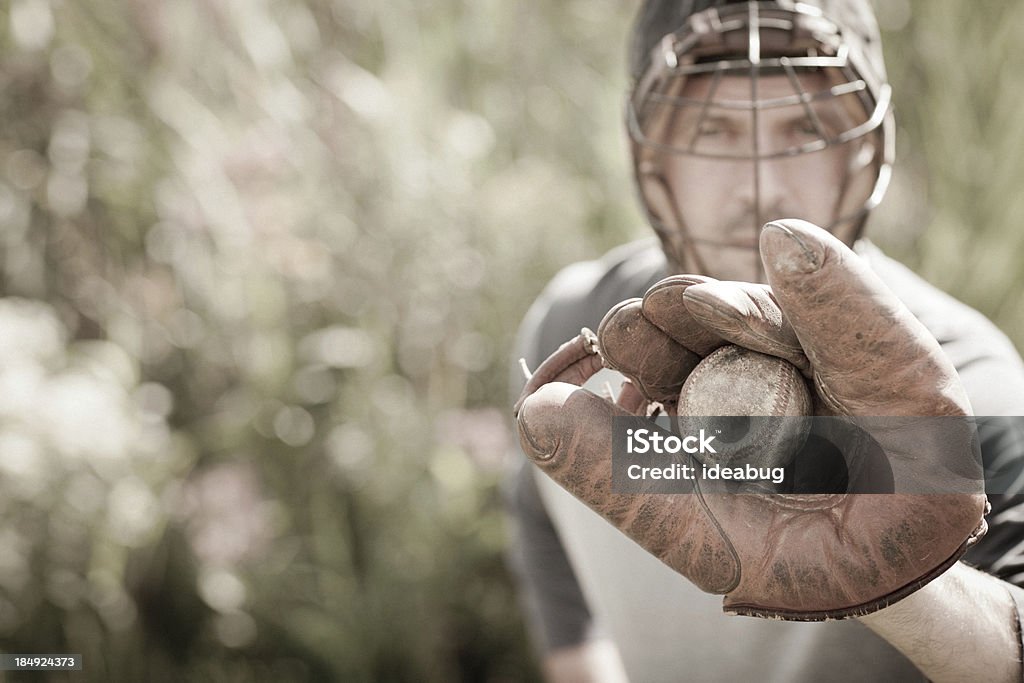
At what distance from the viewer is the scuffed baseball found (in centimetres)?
66

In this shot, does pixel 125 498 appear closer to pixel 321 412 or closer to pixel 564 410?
pixel 321 412

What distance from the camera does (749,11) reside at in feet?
3.56

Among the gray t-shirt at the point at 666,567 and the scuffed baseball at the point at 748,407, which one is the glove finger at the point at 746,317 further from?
the gray t-shirt at the point at 666,567

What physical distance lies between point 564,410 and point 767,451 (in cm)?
18

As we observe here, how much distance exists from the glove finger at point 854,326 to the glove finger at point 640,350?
128 millimetres

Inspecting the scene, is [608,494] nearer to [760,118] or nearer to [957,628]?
[957,628]

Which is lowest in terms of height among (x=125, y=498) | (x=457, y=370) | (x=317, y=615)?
(x=317, y=615)

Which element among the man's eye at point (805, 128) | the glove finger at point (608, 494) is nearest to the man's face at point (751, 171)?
the man's eye at point (805, 128)

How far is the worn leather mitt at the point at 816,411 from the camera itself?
608 millimetres

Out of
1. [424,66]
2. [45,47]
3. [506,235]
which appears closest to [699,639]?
[506,235]

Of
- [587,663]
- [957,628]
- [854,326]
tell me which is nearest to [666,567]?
[587,663]

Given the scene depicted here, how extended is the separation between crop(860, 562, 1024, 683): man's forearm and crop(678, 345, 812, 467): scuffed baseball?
0.20m

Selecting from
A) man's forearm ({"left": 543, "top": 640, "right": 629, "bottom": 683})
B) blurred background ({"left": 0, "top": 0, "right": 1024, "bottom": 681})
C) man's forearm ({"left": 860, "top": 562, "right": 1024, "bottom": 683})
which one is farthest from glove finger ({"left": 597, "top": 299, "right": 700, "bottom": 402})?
blurred background ({"left": 0, "top": 0, "right": 1024, "bottom": 681})

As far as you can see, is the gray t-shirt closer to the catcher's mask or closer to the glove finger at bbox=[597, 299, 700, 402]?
the catcher's mask
